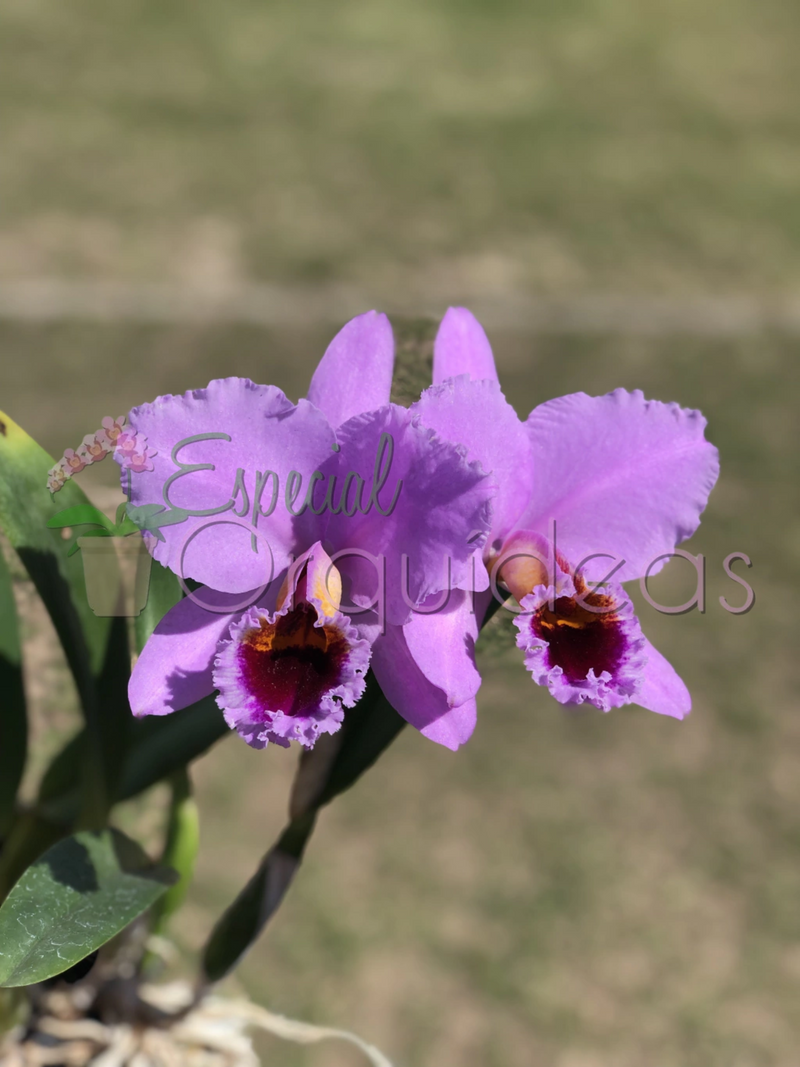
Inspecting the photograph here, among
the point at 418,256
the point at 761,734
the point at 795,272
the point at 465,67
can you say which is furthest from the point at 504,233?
the point at 761,734

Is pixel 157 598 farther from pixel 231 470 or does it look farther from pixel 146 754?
pixel 146 754

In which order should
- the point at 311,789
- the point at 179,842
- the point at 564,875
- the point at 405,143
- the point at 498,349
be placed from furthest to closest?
the point at 405,143, the point at 498,349, the point at 564,875, the point at 179,842, the point at 311,789

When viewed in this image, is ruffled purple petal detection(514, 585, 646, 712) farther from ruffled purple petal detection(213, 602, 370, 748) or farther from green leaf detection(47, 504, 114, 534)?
green leaf detection(47, 504, 114, 534)

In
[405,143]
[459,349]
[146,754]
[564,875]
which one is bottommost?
[564,875]

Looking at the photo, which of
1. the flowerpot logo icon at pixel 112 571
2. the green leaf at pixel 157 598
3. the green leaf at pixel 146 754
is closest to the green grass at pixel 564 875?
the green leaf at pixel 146 754

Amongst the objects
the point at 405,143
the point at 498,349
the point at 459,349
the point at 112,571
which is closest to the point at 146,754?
the point at 112,571

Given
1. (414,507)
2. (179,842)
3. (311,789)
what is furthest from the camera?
(179,842)

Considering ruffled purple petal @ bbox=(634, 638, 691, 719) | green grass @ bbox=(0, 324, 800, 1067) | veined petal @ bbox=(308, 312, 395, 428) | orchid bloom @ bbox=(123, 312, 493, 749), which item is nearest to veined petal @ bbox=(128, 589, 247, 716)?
orchid bloom @ bbox=(123, 312, 493, 749)
